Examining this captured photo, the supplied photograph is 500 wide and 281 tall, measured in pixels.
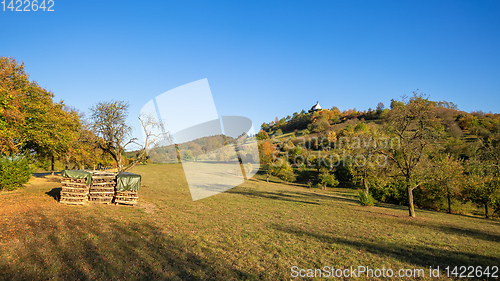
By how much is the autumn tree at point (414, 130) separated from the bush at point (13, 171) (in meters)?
35.6

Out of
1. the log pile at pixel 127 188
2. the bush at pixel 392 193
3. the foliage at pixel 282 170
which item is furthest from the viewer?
the foliage at pixel 282 170

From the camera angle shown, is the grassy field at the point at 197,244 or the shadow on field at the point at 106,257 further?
the grassy field at the point at 197,244

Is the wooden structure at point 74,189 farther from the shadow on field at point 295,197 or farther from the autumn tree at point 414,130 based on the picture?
the autumn tree at point 414,130

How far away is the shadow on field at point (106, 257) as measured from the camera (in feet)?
23.1

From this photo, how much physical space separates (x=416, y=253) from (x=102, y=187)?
21574 mm

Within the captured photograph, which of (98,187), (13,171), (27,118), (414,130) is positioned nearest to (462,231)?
(414,130)

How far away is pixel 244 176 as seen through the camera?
63.0m

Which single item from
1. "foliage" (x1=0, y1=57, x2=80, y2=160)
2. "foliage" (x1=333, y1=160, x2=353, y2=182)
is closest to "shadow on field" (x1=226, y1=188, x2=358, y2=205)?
"foliage" (x1=333, y1=160, x2=353, y2=182)

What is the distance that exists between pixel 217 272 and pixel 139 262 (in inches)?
117

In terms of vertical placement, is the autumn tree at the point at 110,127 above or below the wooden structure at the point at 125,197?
above

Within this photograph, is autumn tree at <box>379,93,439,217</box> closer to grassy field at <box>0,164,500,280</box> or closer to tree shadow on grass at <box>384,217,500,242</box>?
tree shadow on grass at <box>384,217,500,242</box>

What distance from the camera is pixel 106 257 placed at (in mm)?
8320

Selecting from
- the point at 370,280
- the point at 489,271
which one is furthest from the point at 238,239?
the point at 489,271

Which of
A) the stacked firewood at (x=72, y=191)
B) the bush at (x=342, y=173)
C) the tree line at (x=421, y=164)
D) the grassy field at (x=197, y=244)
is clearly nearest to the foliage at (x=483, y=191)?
the tree line at (x=421, y=164)
